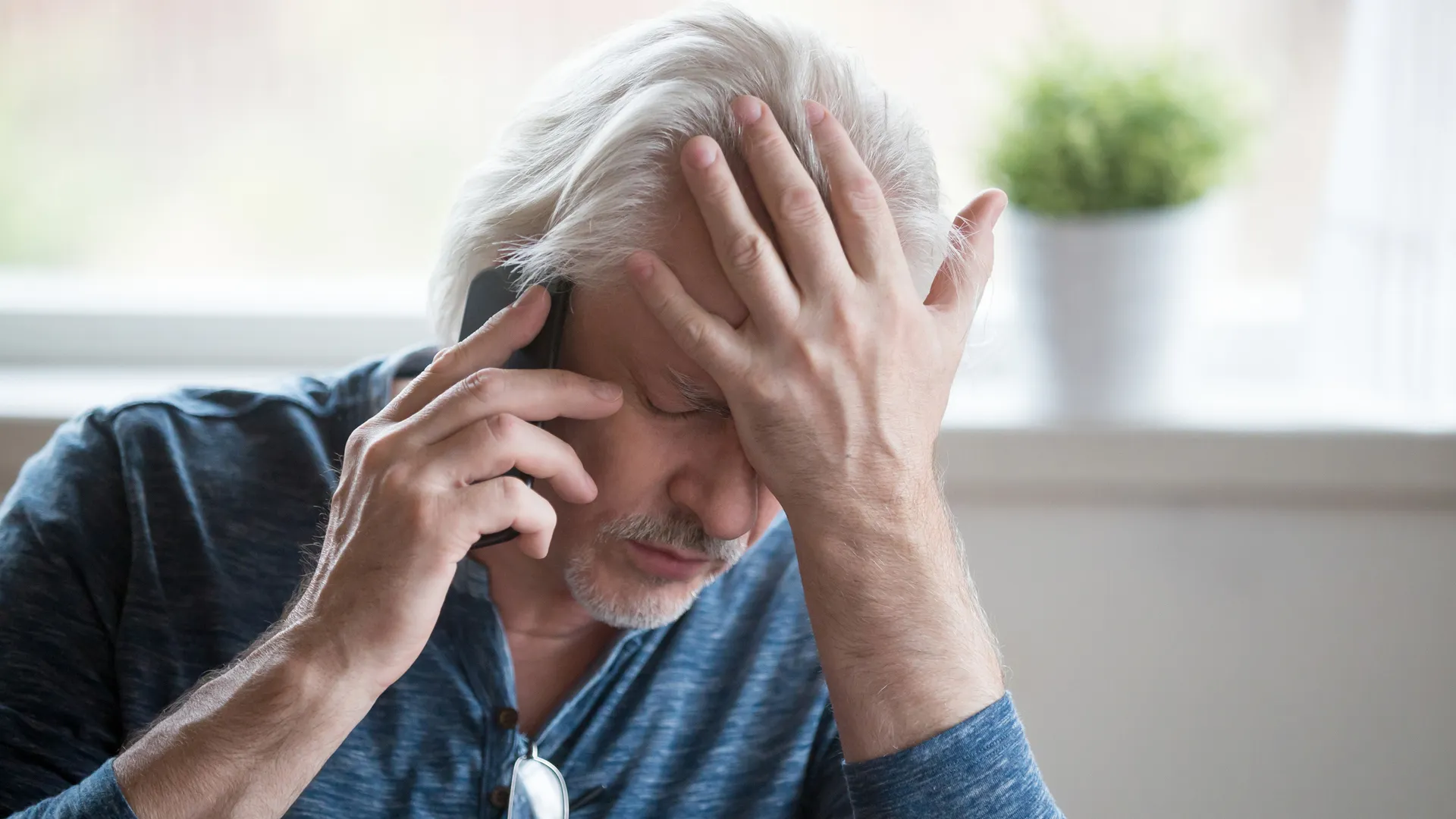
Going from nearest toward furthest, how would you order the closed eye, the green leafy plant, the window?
1. the closed eye
2. the green leafy plant
3. the window

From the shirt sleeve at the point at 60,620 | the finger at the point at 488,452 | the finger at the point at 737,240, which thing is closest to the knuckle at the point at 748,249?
the finger at the point at 737,240

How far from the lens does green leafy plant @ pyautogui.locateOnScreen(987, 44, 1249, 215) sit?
165cm

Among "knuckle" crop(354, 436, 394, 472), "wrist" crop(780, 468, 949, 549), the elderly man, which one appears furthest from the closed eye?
"knuckle" crop(354, 436, 394, 472)

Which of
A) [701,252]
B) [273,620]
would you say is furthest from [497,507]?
[273,620]

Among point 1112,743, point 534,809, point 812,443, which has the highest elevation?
point 812,443

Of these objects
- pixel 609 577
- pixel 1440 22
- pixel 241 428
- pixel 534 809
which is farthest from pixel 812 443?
pixel 1440 22

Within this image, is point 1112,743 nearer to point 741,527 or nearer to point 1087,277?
point 1087,277

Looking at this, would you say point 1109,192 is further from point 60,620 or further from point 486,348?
point 60,620

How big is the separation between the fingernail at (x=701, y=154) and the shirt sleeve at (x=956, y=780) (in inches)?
20.1

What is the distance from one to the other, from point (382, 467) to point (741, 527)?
12.6 inches

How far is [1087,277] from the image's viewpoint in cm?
168

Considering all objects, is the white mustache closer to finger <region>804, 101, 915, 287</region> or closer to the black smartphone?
the black smartphone

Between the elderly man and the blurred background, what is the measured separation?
378 millimetres

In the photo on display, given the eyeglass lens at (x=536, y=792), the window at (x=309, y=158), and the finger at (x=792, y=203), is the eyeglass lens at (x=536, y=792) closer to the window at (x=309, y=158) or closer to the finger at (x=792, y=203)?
the finger at (x=792, y=203)
